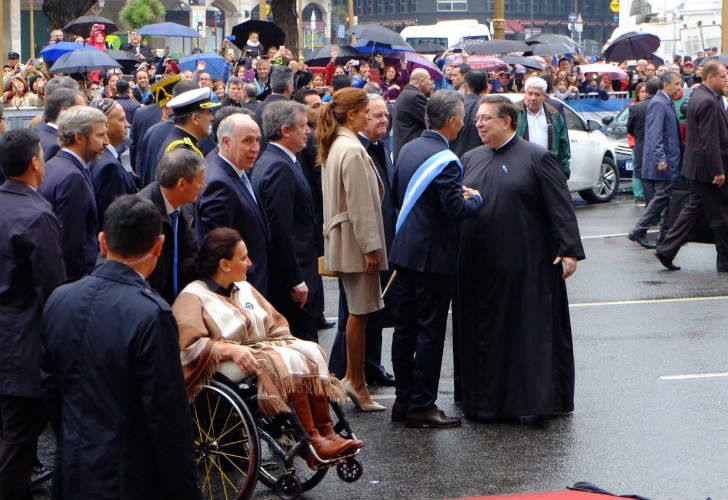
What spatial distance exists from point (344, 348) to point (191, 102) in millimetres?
1942

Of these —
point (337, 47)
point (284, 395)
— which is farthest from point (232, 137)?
point (337, 47)

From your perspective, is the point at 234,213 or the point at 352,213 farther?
the point at 352,213

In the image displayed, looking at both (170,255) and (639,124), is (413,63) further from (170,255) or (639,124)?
(170,255)

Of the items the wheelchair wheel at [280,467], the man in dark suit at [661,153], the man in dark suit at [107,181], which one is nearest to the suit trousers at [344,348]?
the wheelchair wheel at [280,467]

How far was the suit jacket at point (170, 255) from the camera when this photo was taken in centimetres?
645

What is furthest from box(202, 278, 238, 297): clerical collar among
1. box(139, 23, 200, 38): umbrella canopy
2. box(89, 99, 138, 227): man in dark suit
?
box(139, 23, 200, 38): umbrella canopy

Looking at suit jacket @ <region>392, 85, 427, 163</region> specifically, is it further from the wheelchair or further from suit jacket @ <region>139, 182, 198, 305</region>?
the wheelchair

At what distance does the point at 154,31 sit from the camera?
32.0 metres

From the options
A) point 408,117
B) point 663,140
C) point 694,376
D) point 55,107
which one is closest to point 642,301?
point 408,117

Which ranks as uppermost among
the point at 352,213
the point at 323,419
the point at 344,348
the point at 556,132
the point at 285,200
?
the point at 556,132

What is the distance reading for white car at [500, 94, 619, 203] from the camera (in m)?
19.8

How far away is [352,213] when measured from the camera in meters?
8.06

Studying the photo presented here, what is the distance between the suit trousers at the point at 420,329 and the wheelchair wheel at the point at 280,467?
3.11 feet

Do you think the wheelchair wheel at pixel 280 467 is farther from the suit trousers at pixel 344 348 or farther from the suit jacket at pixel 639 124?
the suit jacket at pixel 639 124
